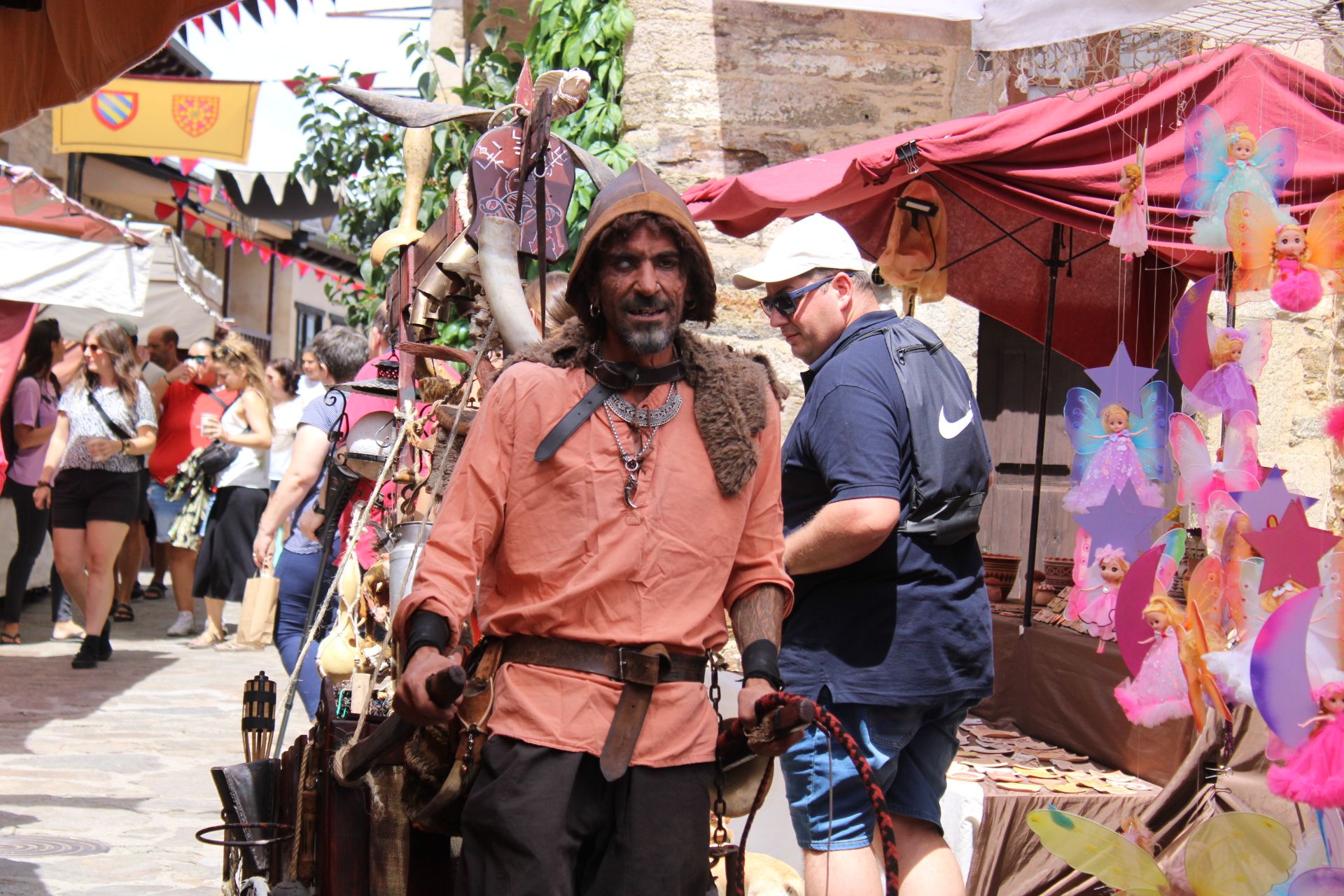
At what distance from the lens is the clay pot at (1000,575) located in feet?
19.0

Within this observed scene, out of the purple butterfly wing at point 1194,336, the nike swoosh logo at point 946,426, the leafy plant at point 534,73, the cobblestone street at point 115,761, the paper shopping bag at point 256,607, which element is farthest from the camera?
the leafy plant at point 534,73

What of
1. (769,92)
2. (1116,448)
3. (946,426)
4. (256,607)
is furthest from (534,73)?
(946,426)

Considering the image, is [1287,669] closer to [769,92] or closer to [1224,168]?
[1224,168]

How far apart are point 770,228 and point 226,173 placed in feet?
36.0

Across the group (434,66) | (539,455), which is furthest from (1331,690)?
(434,66)

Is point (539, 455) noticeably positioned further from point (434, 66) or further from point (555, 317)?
point (434, 66)

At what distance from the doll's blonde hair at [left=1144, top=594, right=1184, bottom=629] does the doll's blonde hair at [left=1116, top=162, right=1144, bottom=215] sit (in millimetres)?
1266

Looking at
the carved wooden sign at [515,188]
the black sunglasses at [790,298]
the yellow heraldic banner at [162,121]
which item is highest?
the yellow heraldic banner at [162,121]

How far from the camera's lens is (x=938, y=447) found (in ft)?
10.4

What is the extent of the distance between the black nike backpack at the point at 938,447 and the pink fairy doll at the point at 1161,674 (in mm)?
729

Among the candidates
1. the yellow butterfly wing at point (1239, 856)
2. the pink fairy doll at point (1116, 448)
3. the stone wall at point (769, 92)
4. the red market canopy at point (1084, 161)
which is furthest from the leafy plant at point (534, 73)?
the yellow butterfly wing at point (1239, 856)

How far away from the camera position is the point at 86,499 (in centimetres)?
818

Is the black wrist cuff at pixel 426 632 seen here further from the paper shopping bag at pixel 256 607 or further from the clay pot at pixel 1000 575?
the clay pot at pixel 1000 575

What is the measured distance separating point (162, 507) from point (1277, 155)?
8598 mm
